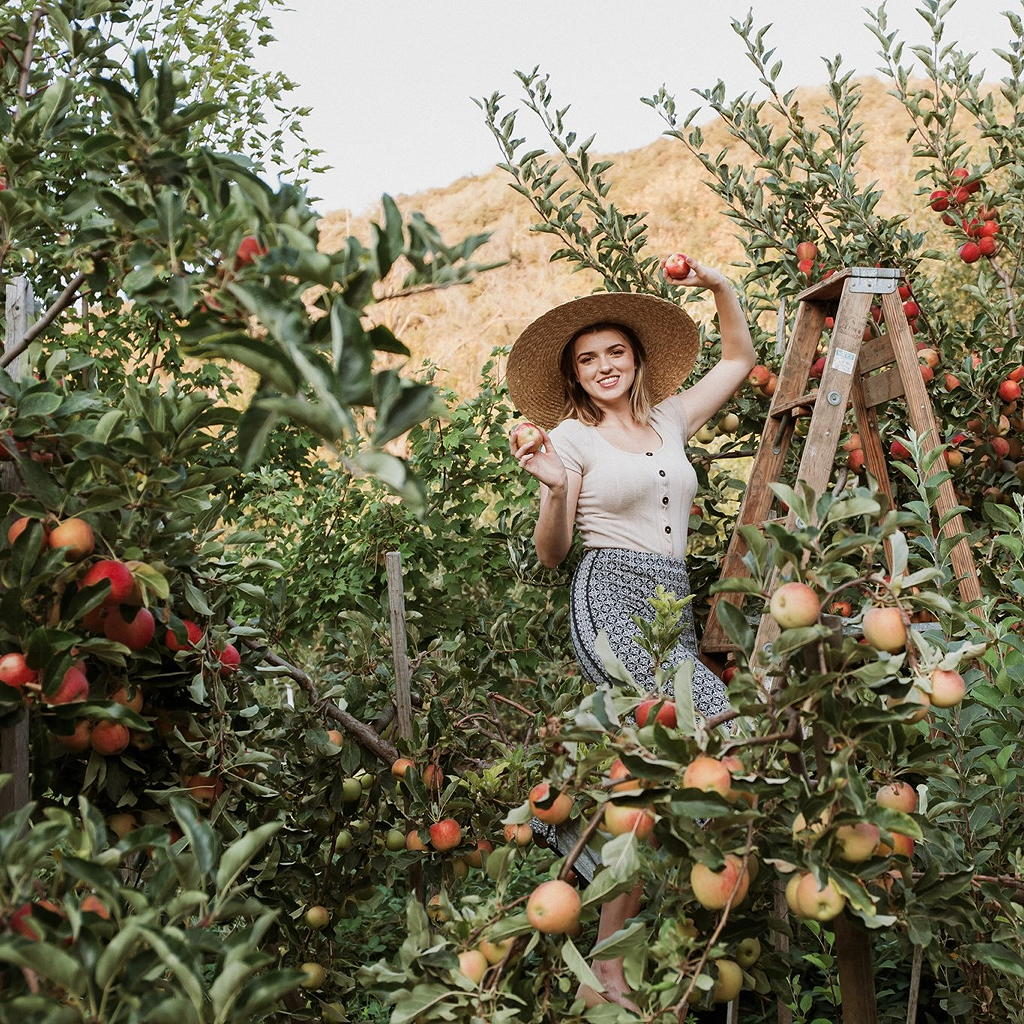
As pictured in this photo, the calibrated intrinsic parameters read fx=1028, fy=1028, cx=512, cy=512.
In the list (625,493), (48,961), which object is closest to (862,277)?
(625,493)

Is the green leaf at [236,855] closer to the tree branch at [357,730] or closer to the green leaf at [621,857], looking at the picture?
the green leaf at [621,857]

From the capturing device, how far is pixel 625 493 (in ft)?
7.98

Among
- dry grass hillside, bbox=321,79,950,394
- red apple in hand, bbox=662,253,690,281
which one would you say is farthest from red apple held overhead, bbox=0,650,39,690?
dry grass hillside, bbox=321,79,950,394

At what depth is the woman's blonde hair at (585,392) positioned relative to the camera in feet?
8.73

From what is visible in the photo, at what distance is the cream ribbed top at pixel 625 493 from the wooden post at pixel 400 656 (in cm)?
46

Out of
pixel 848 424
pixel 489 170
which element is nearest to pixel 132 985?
pixel 848 424

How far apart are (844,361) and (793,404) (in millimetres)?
272

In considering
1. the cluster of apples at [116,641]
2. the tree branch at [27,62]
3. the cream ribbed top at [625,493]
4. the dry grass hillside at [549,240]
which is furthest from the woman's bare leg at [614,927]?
the dry grass hillside at [549,240]

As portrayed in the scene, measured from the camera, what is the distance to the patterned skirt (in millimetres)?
2172

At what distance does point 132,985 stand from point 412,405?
1.88 ft

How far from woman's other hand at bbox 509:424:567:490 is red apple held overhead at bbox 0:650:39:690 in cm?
115

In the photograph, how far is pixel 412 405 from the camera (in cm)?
78

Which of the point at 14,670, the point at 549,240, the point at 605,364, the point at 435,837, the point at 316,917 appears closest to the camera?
the point at 14,670

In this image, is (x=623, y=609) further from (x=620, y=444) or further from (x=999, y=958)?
(x=999, y=958)
